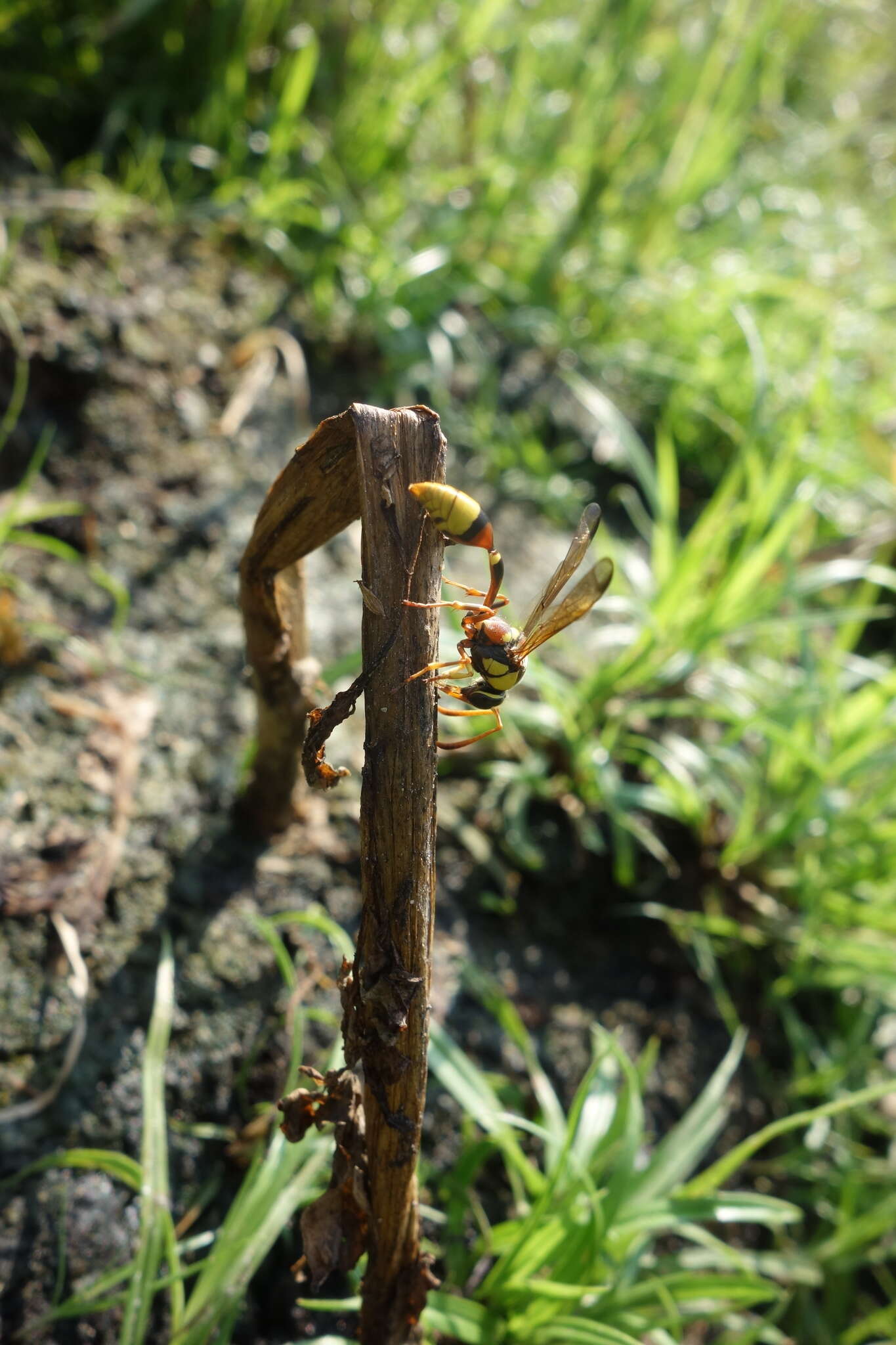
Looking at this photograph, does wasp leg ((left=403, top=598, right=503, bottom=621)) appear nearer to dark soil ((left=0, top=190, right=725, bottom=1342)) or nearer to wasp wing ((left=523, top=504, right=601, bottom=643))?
wasp wing ((left=523, top=504, right=601, bottom=643))

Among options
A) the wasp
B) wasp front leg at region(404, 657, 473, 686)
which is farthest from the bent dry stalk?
the wasp

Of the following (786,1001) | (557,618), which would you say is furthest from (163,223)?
(786,1001)

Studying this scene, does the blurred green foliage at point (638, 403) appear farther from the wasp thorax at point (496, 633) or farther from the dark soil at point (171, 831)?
the wasp thorax at point (496, 633)

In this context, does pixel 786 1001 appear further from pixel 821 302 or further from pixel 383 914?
pixel 821 302

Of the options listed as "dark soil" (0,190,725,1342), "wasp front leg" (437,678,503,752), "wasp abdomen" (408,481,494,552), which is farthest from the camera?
"dark soil" (0,190,725,1342)

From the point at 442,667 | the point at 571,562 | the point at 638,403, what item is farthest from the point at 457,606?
the point at 638,403

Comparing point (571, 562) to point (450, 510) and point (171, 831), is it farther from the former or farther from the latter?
point (171, 831)
